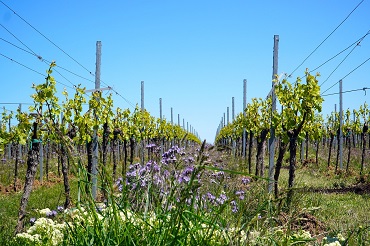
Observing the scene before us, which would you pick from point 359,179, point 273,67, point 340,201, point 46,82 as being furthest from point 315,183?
point 46,82

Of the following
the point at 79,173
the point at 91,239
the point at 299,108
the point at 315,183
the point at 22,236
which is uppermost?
the point at 299,108

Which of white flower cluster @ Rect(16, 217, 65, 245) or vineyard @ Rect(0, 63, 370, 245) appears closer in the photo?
vineyard @ Rect(0, 63, 370, 245)

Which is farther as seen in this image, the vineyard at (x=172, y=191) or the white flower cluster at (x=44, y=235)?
the white flower cluster at (x=44, y=235)

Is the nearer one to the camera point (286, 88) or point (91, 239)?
point (91, 239)

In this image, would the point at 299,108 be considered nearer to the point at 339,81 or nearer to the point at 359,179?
the point at 359,179

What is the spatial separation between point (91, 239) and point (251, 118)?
17.3 metres

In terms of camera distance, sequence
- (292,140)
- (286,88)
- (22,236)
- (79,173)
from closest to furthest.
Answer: (79,173) → (22,236) → (292,140) → (286,88)

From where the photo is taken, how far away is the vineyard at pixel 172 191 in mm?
2096

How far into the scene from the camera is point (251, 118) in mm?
19188

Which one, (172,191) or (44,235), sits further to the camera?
(44,235)

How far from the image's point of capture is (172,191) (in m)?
2.06

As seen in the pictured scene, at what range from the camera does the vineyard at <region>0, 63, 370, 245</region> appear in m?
2.10

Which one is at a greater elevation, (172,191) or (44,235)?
(172,191)

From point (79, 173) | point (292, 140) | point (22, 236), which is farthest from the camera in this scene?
point (292, 140)
